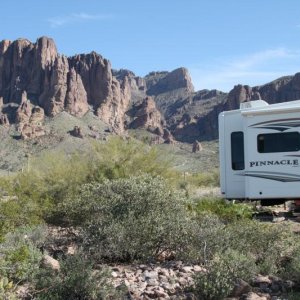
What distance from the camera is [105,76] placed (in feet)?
424

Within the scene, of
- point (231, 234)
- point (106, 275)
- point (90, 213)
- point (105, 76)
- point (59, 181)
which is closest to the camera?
point (106, 275)

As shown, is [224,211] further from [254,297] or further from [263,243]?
[254,297]

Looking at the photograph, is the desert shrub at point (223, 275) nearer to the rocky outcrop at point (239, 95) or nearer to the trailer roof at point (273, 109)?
the trailer roof at point (273, 109)

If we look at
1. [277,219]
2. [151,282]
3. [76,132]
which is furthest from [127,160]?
[76,132]

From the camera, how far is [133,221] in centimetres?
767

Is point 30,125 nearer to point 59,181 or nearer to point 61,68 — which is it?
point 61,68

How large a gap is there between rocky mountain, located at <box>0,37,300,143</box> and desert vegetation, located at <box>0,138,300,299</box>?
93.1 m

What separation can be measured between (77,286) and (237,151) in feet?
26.1

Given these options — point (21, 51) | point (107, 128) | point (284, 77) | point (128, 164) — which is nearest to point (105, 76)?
point (21, 51)

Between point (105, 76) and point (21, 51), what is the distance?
23461mm

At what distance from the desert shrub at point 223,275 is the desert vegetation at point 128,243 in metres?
0.01

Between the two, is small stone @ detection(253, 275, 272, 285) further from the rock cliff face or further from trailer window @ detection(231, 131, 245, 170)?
the rock cliff face

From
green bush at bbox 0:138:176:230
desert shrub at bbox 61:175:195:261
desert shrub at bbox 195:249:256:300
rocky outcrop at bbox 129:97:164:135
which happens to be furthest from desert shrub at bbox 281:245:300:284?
rocky outcrop at bbox 129:97:164:135

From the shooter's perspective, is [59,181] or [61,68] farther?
[61,68]
